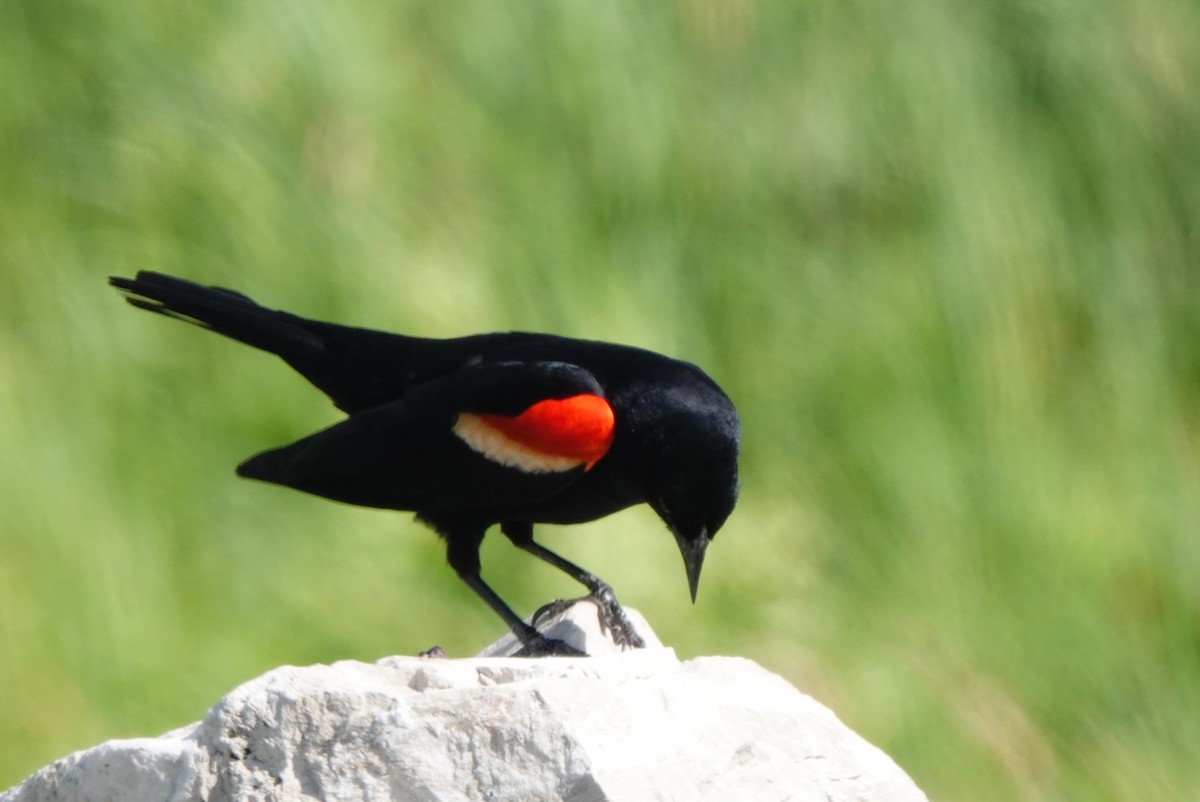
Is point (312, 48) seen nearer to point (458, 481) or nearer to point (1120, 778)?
point (458, 481)

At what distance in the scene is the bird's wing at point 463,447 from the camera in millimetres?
3691

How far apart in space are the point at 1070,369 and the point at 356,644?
272cm

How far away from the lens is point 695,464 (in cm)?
367

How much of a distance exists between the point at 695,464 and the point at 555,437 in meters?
0.33

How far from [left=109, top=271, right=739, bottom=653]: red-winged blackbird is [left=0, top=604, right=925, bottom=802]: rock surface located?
102 centimetres

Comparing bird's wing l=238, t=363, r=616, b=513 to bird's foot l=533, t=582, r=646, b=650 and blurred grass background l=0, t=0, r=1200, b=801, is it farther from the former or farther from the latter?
blurred grass background l=0, t=0, r=1200, b=801

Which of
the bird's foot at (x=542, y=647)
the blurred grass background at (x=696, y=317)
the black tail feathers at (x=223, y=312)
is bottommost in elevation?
the bird's foot at (x=542, y=647)

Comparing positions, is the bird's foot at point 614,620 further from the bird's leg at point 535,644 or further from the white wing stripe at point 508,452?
the white wing stripe at point 508,452

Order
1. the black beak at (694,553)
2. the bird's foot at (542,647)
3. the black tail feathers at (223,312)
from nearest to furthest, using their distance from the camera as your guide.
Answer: the bird's foot at (542,647), the black beak at (694,553), the black tail feathers at (223,312)

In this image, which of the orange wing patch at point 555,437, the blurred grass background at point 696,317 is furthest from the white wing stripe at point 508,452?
the blurred grass background at point 696,317

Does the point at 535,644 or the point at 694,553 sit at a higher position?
the point at 694,553

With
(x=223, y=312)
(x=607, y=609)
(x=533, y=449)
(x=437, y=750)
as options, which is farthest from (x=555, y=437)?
(x=437, y=750)

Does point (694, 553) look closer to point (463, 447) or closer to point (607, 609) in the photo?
point (607, 609)

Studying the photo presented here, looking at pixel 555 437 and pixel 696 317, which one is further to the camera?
pixel 696 317
